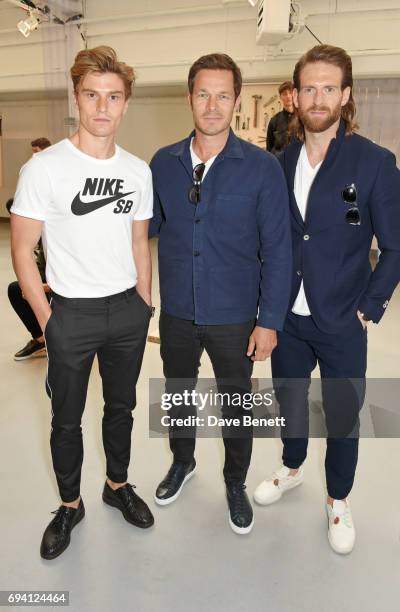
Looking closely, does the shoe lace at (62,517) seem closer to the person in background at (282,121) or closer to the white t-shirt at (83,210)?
the white t-shirt at (83,210)

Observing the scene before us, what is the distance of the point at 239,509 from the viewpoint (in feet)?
6.77

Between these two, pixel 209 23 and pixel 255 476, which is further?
pixel 209 23

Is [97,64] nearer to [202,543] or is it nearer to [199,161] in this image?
[199,161]

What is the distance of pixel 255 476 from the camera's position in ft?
8.05

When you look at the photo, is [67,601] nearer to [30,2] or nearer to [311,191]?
[311,191]

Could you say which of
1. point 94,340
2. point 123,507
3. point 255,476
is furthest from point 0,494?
point 255,476

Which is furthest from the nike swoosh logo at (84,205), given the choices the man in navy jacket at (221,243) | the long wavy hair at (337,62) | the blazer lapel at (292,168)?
the long wavy hair at (337,62)

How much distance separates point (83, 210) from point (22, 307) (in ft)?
7.91

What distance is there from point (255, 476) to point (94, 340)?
1188 millimetres

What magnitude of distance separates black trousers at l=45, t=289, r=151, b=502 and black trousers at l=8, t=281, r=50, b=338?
2076mm

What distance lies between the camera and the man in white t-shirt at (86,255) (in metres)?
1.61
